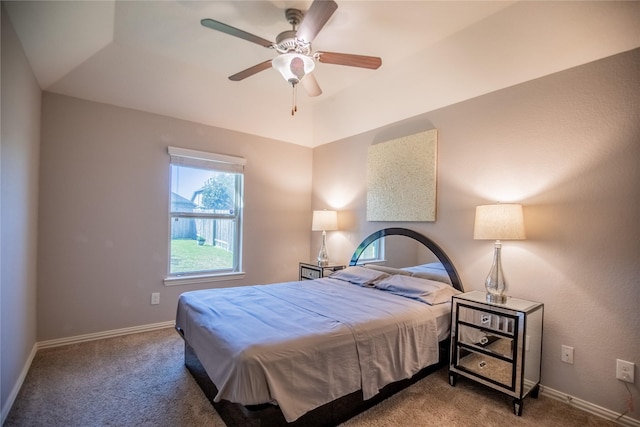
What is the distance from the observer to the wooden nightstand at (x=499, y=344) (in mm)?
2072

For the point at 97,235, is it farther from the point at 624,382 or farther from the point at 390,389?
the point at 624,382

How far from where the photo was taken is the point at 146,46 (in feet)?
9.17

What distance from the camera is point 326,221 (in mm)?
4098

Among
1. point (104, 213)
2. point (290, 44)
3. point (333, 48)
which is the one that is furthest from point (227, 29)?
point (104, 213)

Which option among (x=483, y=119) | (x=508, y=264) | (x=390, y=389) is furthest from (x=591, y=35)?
(x=390, y=389)

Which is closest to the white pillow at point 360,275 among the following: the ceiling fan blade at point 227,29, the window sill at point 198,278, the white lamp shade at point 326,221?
the white lamp shade at point 326,221

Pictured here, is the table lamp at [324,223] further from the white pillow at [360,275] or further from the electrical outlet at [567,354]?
the electrical outlet at [567,354]

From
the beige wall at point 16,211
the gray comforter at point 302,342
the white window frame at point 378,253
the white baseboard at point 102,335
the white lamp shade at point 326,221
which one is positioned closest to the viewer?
the gray comforter at point 302,342

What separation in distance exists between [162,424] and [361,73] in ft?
11.0

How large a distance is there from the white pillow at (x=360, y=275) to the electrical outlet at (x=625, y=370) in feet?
5.86

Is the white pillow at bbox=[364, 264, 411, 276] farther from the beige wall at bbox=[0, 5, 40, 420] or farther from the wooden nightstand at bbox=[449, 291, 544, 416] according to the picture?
the beige wall at bbox=[0, 5, 40, 420]

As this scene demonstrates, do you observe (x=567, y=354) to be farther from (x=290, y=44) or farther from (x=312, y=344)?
(x=290, y=44)

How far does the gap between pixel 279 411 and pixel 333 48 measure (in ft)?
9.09

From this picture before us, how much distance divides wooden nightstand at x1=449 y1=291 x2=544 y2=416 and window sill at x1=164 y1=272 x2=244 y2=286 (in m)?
2.75
